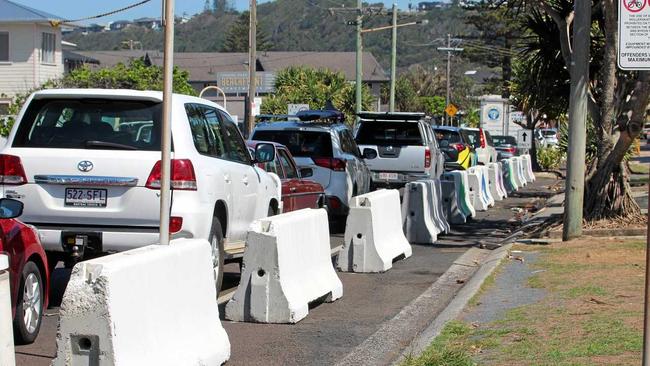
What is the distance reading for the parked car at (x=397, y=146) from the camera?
23203mm

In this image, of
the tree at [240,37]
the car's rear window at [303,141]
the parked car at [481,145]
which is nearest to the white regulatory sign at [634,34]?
the car's rear window at [303,141]

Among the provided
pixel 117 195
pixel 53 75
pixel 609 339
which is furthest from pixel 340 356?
pixel 53 75

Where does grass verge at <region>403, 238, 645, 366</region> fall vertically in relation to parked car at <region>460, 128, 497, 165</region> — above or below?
below

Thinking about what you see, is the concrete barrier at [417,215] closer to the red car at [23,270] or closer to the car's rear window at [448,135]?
the red car at [23,270]

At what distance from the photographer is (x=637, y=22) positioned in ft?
21.9

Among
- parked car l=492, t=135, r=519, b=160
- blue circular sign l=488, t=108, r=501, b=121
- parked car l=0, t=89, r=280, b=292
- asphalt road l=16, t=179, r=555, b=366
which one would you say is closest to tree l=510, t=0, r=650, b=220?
asphalt road l=16, t=179, r=555, b=366

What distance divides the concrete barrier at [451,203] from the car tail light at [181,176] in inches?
434

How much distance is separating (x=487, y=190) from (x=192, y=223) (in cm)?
1713

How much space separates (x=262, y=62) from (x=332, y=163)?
3297 inches

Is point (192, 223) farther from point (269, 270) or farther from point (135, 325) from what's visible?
point (135, 325)

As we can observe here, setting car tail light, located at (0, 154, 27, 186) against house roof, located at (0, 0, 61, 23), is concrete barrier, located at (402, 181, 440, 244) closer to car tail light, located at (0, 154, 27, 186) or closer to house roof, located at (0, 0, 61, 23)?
car tail light, located at (0, 154, 27, 186)

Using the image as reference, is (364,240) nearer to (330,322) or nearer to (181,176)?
(330,322)

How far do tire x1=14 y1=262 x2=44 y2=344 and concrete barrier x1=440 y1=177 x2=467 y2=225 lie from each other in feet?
41.7

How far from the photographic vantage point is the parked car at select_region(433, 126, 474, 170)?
3291cm
